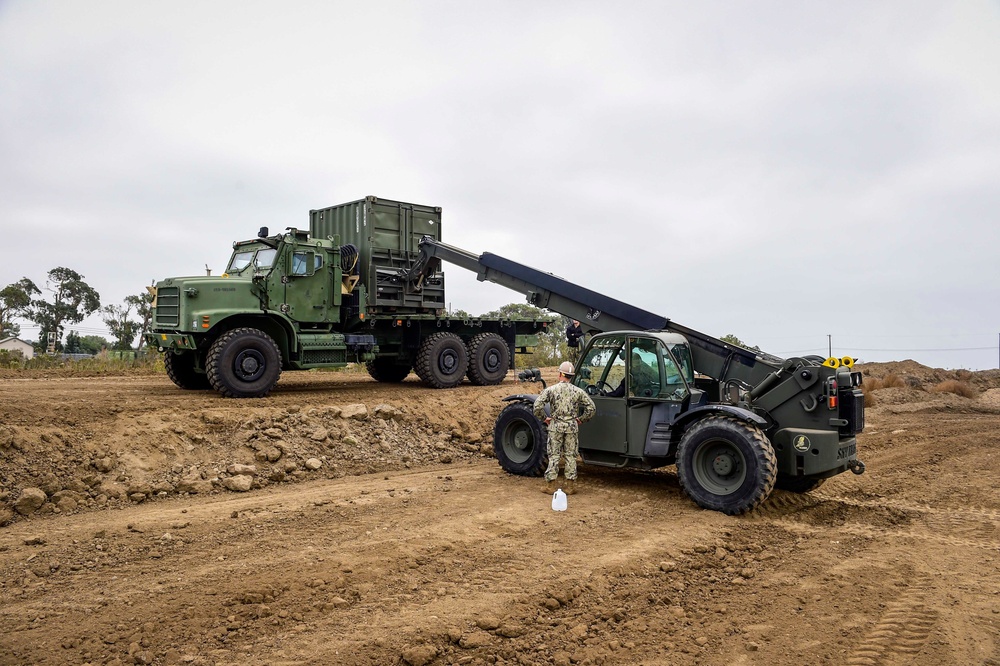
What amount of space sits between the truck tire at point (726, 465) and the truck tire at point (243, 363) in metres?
7.35

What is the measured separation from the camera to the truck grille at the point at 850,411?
25.9 ft

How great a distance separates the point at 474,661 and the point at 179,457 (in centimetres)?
628

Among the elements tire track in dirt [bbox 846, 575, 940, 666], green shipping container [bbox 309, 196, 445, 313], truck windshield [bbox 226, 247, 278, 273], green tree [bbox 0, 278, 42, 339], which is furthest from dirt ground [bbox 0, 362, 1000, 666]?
green tree [bbox 0, 278, 42, 339]

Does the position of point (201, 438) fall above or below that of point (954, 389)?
below

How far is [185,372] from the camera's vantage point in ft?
43.2

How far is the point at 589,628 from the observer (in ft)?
15.8

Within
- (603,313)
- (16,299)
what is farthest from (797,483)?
(16,299)

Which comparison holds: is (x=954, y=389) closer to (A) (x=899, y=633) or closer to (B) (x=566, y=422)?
(B) (x=566, y=422)

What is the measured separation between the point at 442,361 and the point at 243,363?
4331 mm

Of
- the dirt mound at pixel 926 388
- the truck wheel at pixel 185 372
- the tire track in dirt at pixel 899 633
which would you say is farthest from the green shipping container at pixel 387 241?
the dirt mound at pixel 926 388

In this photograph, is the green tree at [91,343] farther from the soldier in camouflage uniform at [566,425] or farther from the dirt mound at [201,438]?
the soldier in camouflage uniform at [566,425]

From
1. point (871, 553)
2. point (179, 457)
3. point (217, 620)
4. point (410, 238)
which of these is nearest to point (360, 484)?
point (179, 457)

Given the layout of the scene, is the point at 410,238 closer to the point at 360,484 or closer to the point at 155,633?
the point at 360,484

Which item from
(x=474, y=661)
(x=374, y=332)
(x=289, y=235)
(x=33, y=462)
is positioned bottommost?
(x=474, y=661)
